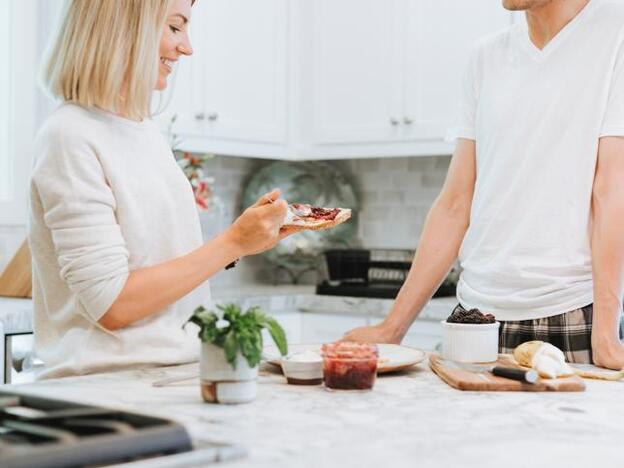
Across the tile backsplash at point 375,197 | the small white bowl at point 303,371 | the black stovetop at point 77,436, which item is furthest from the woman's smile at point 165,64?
the tile backsplash at point 375,197

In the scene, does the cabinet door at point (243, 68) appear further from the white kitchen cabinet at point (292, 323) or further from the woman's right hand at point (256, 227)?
the woman's right hand at point (256, 227)

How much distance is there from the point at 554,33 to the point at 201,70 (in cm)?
196

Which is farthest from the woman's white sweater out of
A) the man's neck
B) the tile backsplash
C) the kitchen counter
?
the tile backsplash

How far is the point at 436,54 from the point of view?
4016 millimetres

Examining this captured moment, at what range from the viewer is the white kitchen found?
1.28 metres

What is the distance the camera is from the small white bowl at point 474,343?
Result: 1831 millimetres

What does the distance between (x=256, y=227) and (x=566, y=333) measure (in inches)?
30.9

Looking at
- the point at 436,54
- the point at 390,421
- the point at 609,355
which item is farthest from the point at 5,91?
the point at 390,421

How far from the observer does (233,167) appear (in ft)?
15.3

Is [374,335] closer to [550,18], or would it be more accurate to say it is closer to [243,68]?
[550,18]

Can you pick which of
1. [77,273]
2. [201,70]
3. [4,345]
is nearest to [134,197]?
[77,273]

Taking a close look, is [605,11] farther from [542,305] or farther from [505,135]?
[542,305]

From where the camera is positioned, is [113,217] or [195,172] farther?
[195,172]

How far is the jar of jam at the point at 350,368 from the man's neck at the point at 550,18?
1.07 metres
